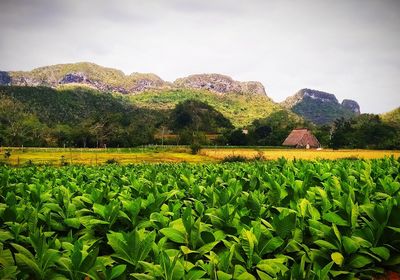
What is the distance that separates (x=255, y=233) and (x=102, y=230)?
198 centimetres

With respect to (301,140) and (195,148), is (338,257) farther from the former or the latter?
(301,140)

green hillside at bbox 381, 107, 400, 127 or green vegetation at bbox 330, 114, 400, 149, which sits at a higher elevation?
green hillside at bbox 381, 107, 400, 127

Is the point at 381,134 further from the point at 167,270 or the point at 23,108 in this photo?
the point at 23,108

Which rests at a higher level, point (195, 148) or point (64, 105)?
point (64, 105)

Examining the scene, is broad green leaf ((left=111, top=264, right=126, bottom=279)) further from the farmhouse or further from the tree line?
the farmhouse

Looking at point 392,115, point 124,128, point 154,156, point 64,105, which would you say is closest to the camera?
point 154,156

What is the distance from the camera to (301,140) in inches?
4053

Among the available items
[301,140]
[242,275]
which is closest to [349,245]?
[242,275]

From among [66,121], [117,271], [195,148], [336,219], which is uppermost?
[66,121]

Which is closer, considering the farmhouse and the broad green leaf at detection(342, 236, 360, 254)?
the broad green leaf at detection(342, 236, 360, 254)

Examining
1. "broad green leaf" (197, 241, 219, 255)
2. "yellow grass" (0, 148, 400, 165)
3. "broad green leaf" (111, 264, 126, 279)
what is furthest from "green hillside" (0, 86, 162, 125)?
"broad green leaf" (111, 264, 126, 279)

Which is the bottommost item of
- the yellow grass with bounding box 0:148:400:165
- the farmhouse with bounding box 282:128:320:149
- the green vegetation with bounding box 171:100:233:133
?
the yellow grass with bounding box 0:148:400:165

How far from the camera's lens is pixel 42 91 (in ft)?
561

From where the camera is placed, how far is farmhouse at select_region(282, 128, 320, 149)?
10244 cm
